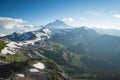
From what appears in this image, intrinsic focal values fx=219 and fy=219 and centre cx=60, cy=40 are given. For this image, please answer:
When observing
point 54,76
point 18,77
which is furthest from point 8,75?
point 54,76

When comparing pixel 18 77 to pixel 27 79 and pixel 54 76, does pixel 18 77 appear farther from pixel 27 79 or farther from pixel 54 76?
pixel 54 76

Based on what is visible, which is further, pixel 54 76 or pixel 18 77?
pixel 18 77

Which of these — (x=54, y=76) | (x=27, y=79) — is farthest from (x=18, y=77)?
(x=54, y=76)

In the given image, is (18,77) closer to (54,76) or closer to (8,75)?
(8,75)

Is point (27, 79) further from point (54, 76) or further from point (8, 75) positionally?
point (54, 76)

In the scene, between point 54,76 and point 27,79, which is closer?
point 54,76

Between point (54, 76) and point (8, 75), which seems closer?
point (54, 76)
